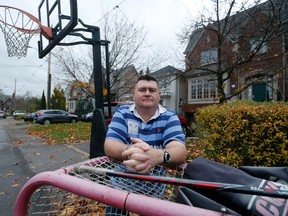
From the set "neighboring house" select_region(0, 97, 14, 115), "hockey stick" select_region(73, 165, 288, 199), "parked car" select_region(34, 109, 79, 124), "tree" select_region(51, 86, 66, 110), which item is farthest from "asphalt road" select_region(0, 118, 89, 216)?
"neighboring house" select_region(0, 97, 14, 115)

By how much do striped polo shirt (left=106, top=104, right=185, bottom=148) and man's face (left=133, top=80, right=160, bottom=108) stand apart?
3.7 inches

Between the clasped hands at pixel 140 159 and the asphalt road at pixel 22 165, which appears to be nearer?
the clasped hands at pixel 140 159

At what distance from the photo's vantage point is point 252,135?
381cm

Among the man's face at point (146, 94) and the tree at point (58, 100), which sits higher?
the tree at point (58, 100)

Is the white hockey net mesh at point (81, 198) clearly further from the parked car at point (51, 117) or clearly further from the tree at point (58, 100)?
the tree at point (58, 100)

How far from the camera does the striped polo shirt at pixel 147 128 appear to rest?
172 centimetres

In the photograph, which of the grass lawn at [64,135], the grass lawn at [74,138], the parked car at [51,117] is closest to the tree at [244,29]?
the grass lawn at [74,138]

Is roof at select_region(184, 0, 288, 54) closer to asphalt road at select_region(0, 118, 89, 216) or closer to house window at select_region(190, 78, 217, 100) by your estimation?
asphalt road at select_region(0, 118, 89, 216)

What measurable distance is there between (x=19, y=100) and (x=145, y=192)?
288 ft

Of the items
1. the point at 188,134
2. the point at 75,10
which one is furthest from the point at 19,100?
the point at 75,10

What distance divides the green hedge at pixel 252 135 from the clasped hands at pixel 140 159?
2956 mm

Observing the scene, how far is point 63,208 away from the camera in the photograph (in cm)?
119

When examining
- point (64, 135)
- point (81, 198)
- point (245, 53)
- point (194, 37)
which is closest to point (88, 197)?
point (81, 198)

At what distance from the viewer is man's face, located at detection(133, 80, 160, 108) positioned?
1762mm
